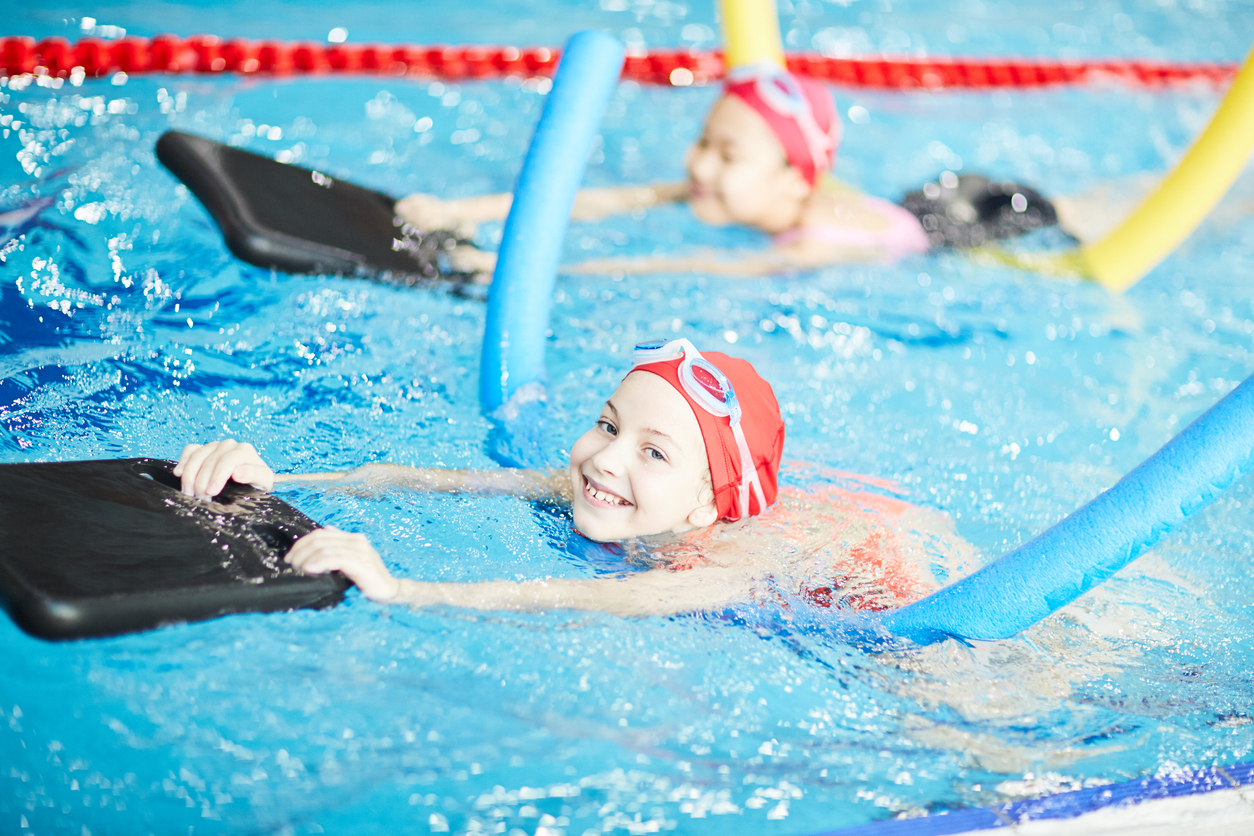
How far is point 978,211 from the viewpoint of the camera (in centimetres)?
546

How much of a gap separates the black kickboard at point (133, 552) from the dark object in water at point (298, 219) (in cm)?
109

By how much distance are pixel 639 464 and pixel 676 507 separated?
142mm

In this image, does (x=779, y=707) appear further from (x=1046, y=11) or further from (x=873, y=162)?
(x=1046, y=11)

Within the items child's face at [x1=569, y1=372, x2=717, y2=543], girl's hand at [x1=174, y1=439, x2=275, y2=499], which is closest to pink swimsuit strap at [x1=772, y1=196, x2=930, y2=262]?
child's face at [x1=569, y1=372, x2=717, y2=543]

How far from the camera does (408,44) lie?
6.84m

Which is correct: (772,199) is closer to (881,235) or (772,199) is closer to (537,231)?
(881,235)

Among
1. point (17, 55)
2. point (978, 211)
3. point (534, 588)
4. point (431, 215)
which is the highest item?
point (17, 55)

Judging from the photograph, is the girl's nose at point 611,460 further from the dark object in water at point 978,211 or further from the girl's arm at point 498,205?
the dark object in water at point 978,211

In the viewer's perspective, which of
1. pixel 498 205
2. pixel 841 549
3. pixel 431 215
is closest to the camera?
pixel 841 549

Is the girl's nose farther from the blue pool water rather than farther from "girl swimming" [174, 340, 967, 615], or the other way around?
the blue pool water

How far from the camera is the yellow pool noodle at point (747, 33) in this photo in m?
5.43

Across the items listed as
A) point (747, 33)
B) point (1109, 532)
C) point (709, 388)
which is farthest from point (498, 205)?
point (1109, 532)

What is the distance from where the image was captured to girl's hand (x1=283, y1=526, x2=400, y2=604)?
7.17 feet

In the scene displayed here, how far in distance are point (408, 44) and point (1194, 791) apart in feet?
19.5
